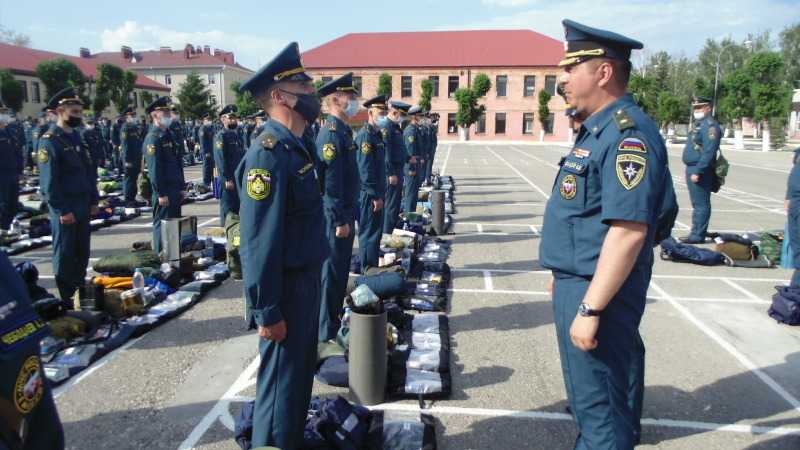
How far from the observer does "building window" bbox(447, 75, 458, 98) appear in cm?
5859

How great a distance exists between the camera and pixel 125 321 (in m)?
5.73

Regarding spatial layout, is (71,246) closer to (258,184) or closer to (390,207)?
(258,184)

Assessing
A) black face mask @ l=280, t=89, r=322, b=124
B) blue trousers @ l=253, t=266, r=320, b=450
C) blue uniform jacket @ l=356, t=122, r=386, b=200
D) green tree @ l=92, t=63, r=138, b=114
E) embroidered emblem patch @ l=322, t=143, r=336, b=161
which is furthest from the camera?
green tree @ l=92, t=63, r=138, b=114

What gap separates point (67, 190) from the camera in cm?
628

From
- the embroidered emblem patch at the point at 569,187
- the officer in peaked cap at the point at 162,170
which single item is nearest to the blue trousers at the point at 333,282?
the embroidered emblem patch at the point at 569,187

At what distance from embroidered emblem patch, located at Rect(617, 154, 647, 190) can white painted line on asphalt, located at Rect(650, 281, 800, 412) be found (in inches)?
124

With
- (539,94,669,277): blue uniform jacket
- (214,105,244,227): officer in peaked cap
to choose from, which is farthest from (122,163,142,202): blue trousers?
(539,94,669,277): blue uniform jacket

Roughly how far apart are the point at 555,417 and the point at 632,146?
2.41 meters

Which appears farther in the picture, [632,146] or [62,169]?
[62,169]

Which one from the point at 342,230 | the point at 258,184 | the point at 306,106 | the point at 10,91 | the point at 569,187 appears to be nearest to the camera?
the point at 569,187

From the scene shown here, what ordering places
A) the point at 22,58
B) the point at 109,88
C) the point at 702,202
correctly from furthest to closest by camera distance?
the point at 22,58
the point at 109,88
the point at 702,202

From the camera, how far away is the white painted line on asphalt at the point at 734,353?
14.1ft

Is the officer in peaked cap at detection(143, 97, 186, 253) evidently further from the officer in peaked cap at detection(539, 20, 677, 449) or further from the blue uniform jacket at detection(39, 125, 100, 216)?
the officer in peaked cap at detection(539, 20, 677, 449)

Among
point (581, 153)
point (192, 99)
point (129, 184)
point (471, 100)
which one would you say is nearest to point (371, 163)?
point (581, 153)
